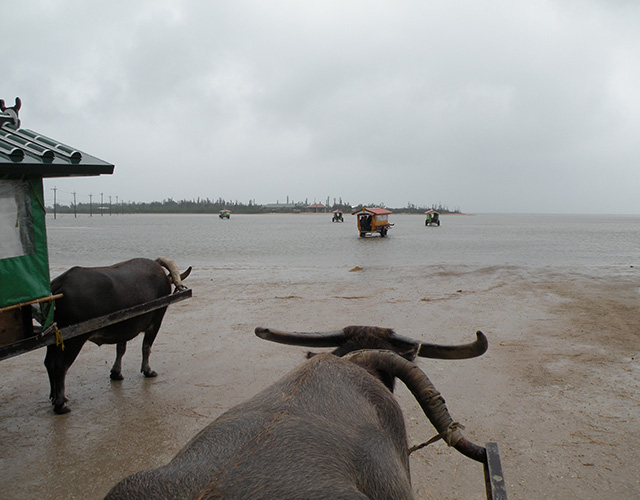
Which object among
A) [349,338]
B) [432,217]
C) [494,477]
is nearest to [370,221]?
[432,217]

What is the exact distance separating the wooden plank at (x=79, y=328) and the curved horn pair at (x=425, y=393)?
9.71 ft

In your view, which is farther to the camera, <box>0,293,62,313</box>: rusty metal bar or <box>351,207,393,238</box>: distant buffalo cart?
<box>351,207,393,238</box>: distant buffalo cart

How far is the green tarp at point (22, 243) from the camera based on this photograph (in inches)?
142

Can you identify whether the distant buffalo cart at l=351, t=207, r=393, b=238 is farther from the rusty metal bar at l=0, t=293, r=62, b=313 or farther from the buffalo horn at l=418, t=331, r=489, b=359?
the buffalo horn at l=418, t=331, r=489, b=359

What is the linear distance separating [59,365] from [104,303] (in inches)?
27.9

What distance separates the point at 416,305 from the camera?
9109mm

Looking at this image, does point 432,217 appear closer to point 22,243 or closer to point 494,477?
point 22,243

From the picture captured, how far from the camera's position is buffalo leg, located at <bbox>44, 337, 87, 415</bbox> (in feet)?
13.8

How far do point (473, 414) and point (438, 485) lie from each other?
1249mm

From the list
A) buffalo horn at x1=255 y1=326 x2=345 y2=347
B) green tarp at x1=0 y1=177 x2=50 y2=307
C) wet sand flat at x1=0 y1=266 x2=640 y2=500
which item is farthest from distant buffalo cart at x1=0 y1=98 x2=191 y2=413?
buffalo horn at x1=255 y1=326 x2=345 y2=347

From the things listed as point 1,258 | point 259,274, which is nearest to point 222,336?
point 1,258

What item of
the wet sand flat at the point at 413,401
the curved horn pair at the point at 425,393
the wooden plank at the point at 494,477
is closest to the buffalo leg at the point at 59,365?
the wet sand flat at the point at 413,401

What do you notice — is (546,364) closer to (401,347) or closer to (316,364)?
(401,347)

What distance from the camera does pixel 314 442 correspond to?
54.9 inches
